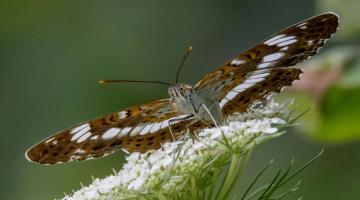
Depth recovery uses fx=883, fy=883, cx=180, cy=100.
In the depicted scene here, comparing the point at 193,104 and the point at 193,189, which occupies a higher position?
the point at 193,104

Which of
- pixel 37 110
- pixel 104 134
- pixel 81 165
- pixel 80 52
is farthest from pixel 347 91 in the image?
pixel 80 52

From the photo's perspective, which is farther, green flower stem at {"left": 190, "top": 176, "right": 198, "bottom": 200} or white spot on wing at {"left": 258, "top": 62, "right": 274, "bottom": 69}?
white spot on wing at {"left": 258, "top": 62, "right": 274, "bottom": 69}

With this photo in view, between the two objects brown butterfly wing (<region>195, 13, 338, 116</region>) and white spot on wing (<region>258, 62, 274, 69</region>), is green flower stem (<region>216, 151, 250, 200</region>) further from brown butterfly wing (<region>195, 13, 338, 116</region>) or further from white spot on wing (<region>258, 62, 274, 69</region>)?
white spot on wing (<region>258, 62, 274, 69</region>)

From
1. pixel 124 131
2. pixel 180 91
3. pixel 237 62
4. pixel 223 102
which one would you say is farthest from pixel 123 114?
pixel 237 62

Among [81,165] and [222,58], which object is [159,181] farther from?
[222,58]

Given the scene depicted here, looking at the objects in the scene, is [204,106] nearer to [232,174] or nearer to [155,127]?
[155,127]

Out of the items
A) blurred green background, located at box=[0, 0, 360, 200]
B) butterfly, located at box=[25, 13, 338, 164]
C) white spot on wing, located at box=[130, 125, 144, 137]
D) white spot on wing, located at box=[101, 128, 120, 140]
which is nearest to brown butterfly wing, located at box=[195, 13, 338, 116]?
butterfly, located at box=[25, 13, 338, 164]
